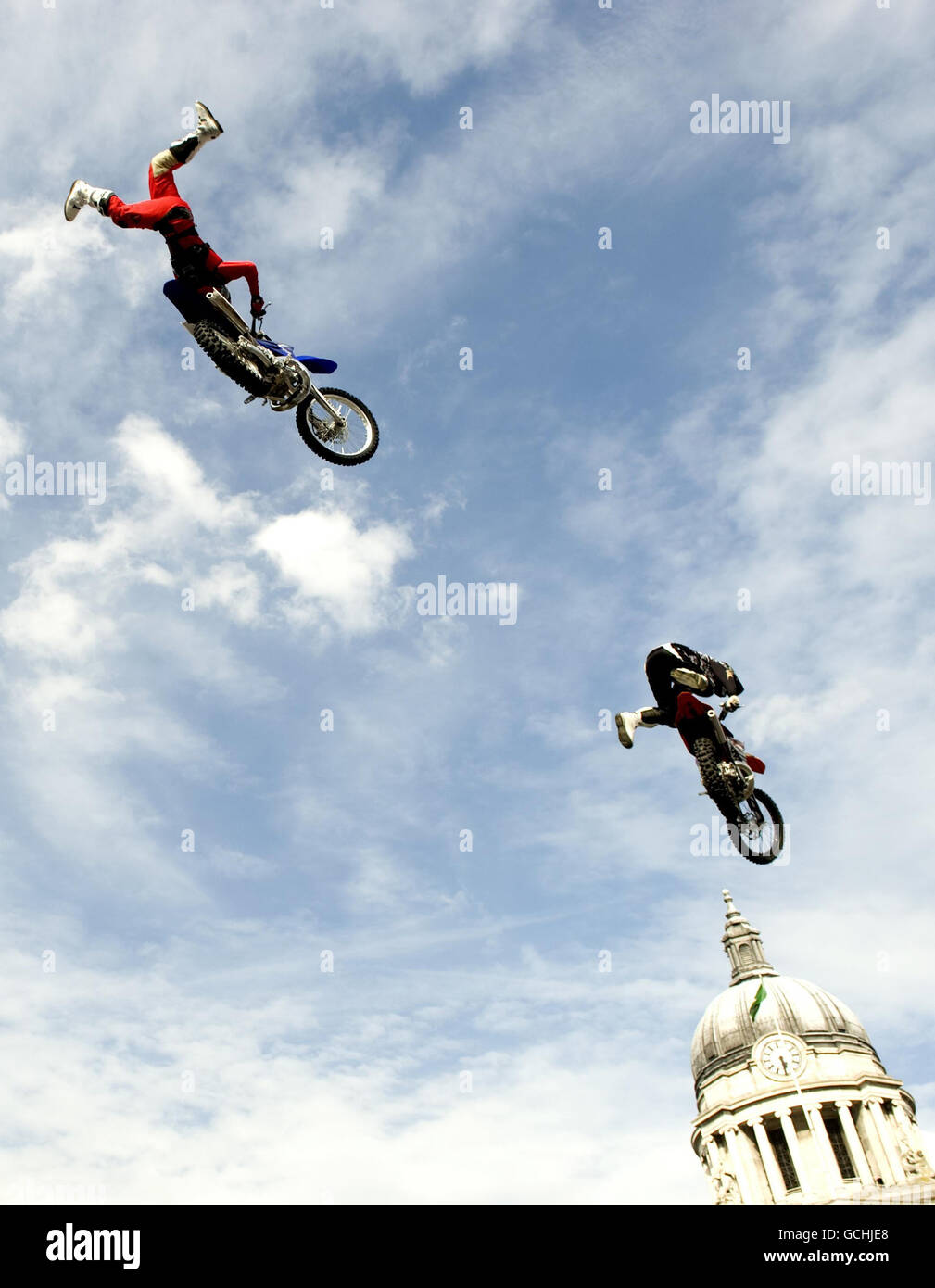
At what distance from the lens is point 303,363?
18.9 m

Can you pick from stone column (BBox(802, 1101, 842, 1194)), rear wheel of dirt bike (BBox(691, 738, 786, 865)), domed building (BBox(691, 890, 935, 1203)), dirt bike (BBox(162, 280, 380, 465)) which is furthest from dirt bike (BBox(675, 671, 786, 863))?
stone column (BBox(802, 1101, 842, 1194))

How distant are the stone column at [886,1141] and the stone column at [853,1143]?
55.3 inches

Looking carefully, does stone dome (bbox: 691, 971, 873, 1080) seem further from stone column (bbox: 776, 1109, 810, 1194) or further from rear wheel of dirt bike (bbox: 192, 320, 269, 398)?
rear wheel of dirt bike (bbox: 192, 320, 269, 398)

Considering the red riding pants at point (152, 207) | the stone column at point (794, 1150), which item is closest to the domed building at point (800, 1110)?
the stone column at point (794, 1150)

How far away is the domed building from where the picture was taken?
6656cm

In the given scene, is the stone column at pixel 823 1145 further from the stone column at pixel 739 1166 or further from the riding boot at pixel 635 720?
the riding boot at pixel 635 720

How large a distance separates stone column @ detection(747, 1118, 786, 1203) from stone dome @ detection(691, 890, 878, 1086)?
514 cm

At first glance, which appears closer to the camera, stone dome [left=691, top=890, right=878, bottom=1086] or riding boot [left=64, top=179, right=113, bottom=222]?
riding boot [left=64, top=179, right=113, bottom=222]
